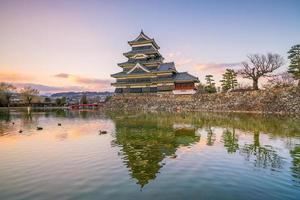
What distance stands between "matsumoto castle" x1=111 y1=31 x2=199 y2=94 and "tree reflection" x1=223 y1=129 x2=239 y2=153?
117 feet

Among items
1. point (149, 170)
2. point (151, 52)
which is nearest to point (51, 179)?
point (149, 170)

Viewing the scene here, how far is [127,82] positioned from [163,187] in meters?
51.4

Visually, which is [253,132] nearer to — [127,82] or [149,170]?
[149,170]

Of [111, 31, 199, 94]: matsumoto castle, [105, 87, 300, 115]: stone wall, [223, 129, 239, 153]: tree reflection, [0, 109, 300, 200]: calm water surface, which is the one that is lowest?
[0, 109, 300, 200]: calm water surface

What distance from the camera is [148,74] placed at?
56.8m

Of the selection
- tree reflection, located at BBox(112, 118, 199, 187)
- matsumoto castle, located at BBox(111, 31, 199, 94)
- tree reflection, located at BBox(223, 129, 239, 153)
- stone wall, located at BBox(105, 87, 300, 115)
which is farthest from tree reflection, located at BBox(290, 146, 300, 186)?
matsumoto castle, located at BBox(111, 31, 199, 94)

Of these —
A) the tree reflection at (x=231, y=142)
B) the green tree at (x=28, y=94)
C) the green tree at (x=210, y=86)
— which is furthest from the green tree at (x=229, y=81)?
the green tree at (x=28, y=94)

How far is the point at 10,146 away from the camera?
1530 cm

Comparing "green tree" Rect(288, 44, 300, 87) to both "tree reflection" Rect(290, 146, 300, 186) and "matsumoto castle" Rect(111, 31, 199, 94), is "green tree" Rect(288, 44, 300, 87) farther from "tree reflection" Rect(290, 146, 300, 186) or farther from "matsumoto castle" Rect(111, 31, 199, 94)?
"tree reflection" Rect(290, 146, 300, 186)

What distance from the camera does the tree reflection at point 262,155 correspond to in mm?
10570

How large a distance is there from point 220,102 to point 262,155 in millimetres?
36882

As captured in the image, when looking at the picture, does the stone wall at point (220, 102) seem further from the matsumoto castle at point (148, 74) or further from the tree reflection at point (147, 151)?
the tree reflection at point (147, 151)

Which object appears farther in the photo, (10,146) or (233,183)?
(10,146)

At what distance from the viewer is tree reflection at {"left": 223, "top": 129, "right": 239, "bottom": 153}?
542 inches
